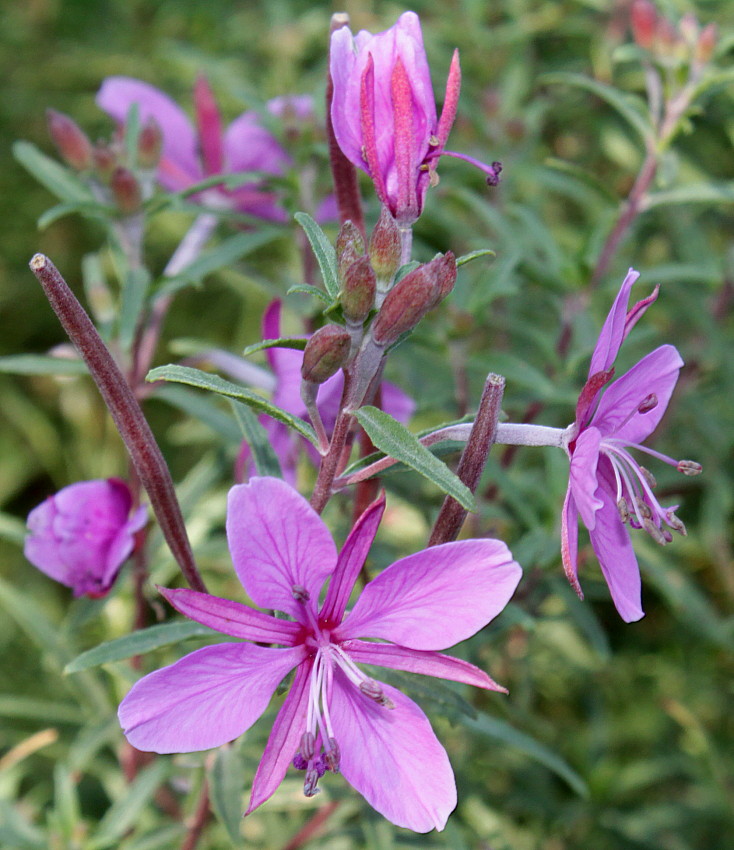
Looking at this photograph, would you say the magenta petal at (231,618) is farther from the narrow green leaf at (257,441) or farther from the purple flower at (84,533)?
the purple flower at (84,533)

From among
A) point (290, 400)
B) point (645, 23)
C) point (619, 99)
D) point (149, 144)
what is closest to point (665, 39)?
point (645, 23)

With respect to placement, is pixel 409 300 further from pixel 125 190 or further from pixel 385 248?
pixel 125 190

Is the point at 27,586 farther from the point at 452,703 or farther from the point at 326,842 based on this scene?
the point at 452,703

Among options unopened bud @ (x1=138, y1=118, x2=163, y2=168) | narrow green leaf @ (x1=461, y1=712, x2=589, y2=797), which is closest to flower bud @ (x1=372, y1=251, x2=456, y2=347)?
narrow green leaf @ (x1=461, y1=712, x2=589, y2=797)

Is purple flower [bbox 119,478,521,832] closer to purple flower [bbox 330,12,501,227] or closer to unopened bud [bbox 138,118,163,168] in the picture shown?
purple flower [bbox 330,12,501,227]

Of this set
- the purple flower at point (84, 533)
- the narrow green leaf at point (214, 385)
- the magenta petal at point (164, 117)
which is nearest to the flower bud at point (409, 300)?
the narrow green leaf at point (214, 385)

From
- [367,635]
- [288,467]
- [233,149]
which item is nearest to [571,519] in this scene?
[367,635]
